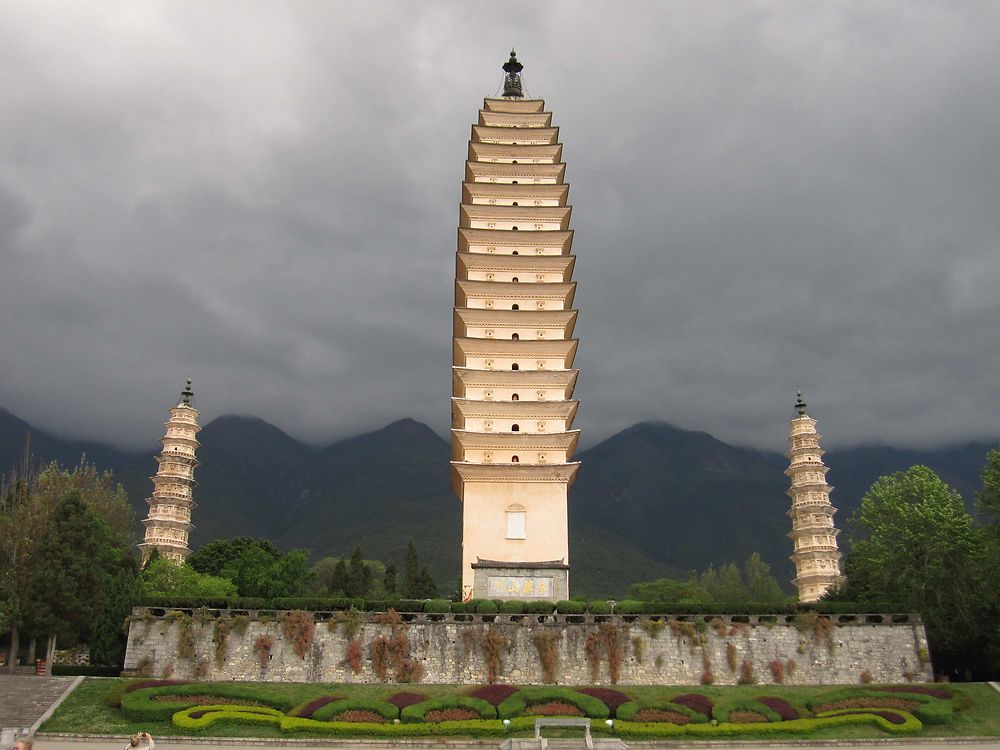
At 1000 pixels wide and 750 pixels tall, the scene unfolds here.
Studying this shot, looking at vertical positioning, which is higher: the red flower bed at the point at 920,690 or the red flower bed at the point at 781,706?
the red flower bed at the point at 920,690

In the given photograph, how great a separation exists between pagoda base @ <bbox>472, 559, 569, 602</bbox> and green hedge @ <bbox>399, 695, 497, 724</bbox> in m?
7.25

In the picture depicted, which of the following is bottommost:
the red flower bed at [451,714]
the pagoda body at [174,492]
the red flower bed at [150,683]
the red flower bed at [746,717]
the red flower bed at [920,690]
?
the red flower bed at [746,717]

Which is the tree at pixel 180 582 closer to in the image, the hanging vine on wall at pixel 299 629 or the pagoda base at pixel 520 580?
the hanging vine on wall at pixel 299 629

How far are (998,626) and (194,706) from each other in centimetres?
2323

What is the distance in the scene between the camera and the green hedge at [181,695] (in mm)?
21688

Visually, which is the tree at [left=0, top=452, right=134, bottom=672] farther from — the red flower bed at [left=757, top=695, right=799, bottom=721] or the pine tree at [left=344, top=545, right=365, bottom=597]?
the red flower bed at [left=757, top=695, right=799, bottom=721]

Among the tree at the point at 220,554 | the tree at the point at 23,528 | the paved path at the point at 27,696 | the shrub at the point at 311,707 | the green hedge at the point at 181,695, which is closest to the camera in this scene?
the green hedge at the point at 181,695

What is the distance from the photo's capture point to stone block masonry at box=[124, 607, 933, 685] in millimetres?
25375

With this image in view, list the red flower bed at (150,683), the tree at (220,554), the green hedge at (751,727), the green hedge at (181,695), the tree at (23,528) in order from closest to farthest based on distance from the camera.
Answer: the green hedge at (751,727)
the green hedge at (181,695)
the red flower bed at (150,683)
the tree at (23,528)
the tree at (220,554)

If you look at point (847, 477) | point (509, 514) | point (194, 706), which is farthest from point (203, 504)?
point (847, 477)

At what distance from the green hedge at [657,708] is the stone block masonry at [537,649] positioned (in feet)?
8.82

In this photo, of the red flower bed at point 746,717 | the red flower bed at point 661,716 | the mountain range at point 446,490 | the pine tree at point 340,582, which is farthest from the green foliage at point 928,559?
the mountain range at point 446,490

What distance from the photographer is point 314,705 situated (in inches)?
879

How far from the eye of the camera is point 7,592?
1107 inches
